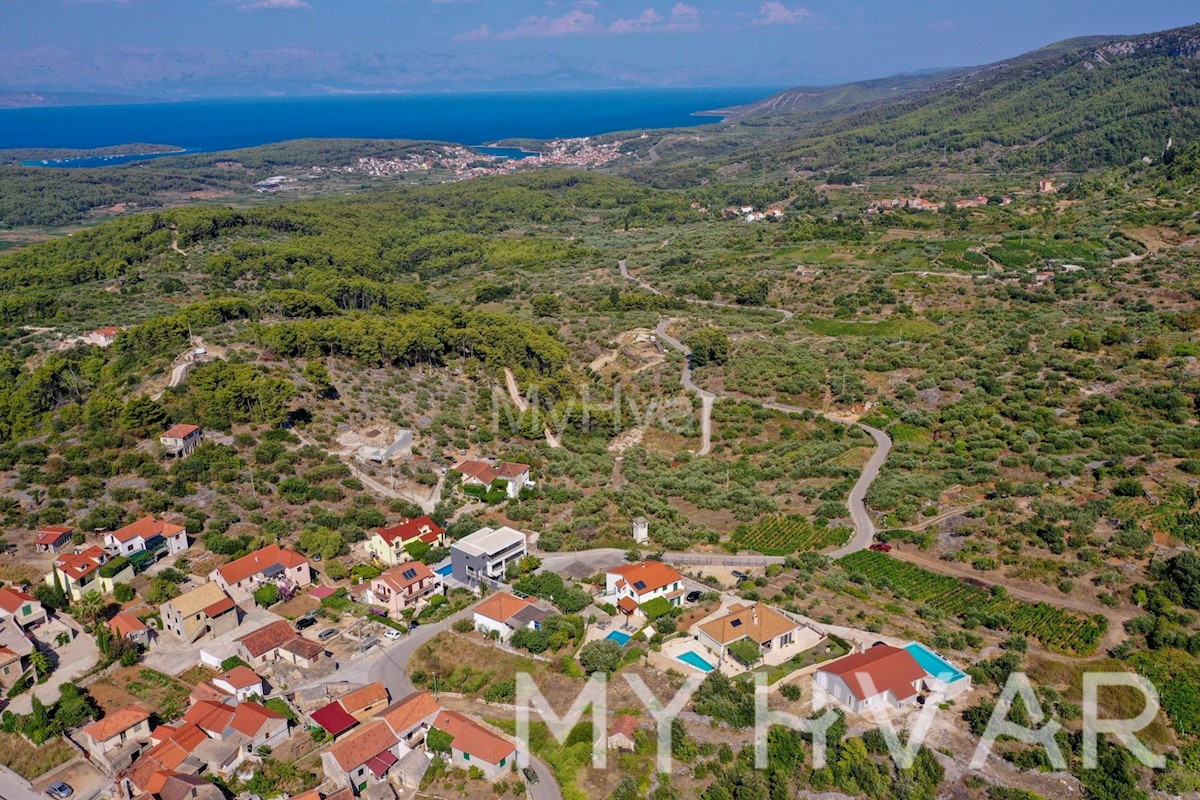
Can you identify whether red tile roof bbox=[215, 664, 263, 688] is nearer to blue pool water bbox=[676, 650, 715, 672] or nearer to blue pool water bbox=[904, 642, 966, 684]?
blue pool water bbox=[676, 650, 715, 672]

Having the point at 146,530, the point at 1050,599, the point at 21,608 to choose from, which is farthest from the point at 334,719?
the point at 1050,599

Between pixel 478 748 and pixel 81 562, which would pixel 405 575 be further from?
pixel 81 562

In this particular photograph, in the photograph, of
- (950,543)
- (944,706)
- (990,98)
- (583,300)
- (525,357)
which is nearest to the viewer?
(944,706)

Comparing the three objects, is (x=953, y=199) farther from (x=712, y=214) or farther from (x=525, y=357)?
(x=525, y=357)

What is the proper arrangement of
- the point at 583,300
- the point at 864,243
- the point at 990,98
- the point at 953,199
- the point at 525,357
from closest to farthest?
1. the point at 525,357
2. the point at 583,300
3. the point at 864,243
4. the point at 953,199
5. the point at 990,98

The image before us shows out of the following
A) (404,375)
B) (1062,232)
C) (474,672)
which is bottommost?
(474,672)

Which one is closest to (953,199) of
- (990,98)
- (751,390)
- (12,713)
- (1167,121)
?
(1167,121)

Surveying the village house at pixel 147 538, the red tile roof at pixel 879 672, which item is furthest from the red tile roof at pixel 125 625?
the red tile roof at pixel 879 672
